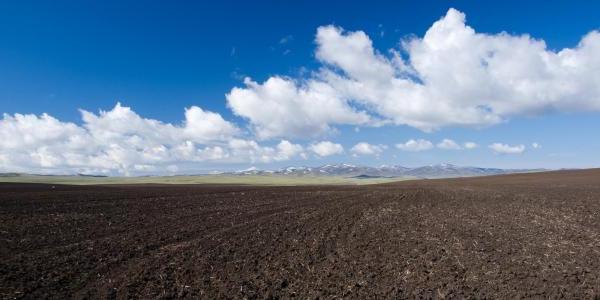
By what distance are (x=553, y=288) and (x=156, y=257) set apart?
541 inches

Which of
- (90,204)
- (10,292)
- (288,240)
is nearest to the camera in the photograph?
(10,292)

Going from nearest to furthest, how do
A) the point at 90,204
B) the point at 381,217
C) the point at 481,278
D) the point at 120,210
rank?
the point at 481,278 → the point at 381,217 → the point at 120,210 → the point at 90,204

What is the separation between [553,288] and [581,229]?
12401mm

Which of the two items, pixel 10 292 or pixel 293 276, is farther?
pixel 293 276

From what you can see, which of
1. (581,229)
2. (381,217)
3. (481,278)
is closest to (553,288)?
(481,278)

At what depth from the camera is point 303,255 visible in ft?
55.7

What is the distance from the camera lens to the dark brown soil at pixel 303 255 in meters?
12.8

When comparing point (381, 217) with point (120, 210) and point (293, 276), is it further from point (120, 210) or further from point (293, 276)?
point (120, 210)

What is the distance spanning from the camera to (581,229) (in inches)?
888

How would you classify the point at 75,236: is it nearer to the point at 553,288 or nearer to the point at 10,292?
the point at 10,292

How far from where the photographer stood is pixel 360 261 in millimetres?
15914

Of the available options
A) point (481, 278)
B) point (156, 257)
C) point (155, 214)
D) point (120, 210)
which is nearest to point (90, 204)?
point (120, 210)

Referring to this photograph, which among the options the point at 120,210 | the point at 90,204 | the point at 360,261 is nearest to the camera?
the point at 360,261

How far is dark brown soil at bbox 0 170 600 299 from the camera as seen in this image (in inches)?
504
